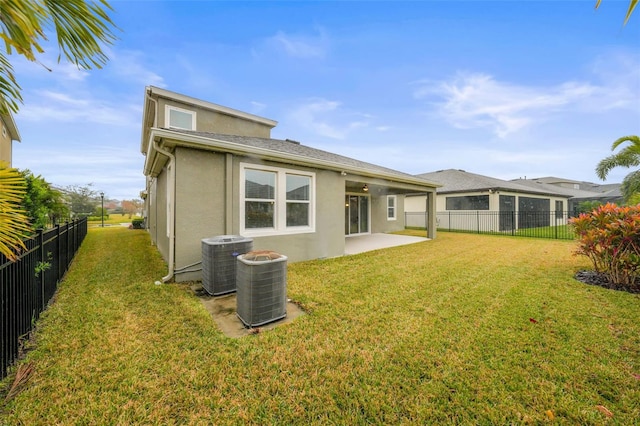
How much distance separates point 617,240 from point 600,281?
101cm

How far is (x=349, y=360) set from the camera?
8.57 feet

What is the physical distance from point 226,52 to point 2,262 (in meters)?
11.5

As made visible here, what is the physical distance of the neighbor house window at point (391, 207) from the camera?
16266 millimetres

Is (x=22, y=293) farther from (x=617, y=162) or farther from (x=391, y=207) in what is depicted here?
(x=617, y=162)

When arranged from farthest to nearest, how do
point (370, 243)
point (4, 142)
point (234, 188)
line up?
point (4, 142)
point (370, 243)
point (234, 188)

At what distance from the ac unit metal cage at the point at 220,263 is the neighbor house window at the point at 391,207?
13.1 m

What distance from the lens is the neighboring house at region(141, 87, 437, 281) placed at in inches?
205

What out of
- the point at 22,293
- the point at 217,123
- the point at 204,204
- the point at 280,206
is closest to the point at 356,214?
the point at 280,206

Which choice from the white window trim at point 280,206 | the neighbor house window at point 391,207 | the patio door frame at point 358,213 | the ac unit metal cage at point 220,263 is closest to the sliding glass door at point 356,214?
the patio door frame at point 358,213

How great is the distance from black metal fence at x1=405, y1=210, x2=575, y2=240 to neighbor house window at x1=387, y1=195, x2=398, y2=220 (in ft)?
9.25

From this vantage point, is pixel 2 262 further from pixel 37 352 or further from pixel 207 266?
pixel 207 266

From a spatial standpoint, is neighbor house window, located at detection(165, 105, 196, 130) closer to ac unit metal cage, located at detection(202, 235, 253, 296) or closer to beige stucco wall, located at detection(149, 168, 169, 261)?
beige stucco wall, located at detection(149, 168, 169, 261)

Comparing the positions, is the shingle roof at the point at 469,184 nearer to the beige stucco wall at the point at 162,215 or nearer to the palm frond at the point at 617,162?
the palm frond at the point at 617,162

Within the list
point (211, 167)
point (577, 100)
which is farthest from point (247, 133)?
point (577, 100)
